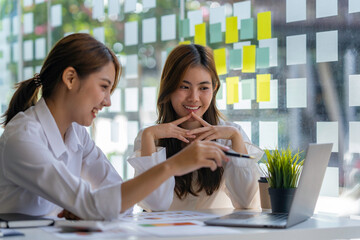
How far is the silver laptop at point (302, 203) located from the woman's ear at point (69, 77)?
0.73 m

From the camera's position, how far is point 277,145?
2908 mm

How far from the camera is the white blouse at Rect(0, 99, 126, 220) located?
171 centimetres

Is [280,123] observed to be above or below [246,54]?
below

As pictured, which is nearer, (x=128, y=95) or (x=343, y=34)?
A: (x=343, y=34)

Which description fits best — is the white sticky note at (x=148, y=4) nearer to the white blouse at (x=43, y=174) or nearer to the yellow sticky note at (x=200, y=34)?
the yellow sticky note at (x=200, y=34)

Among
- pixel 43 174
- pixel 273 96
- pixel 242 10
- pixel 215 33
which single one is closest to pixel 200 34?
pixel 215 33

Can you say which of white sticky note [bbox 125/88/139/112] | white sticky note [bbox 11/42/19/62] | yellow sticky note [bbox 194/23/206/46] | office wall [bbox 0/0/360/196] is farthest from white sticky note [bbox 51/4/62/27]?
yellow sticky note [bbox 194/23/206/46]

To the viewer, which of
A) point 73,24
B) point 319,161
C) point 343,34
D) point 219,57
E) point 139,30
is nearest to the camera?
point 319,161

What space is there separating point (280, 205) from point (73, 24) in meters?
3.06

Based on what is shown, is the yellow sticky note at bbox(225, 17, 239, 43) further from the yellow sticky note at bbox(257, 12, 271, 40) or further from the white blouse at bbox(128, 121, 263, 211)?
the white blouse at bbox(128, 121, 263, 211)

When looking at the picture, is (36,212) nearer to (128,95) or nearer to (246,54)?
(246,54)

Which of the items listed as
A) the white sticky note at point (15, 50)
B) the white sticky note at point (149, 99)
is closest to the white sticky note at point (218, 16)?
the white sticky note at point (149, 99)

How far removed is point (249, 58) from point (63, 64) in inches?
51.0

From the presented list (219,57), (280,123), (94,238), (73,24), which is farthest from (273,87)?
(73,24)
